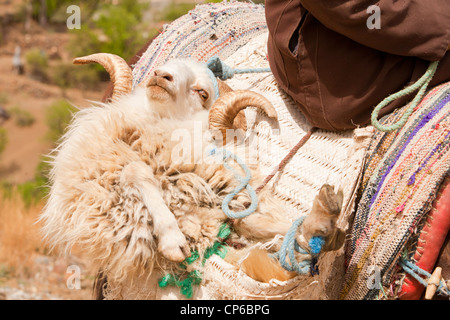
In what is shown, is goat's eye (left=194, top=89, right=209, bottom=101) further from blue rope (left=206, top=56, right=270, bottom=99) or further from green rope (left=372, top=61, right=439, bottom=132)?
green rope (left=372, top=61, right=439, bottom=132)

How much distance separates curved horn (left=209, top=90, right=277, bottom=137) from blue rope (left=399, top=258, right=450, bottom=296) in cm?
94

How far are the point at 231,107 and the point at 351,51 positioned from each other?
0.62m

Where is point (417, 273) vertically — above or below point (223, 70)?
below

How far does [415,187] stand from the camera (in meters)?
1.98

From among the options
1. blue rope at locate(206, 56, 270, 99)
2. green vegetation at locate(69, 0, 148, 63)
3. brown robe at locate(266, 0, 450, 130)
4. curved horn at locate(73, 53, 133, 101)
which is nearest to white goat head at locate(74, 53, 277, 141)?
curved horn at locate(73, 53, 133, 101)

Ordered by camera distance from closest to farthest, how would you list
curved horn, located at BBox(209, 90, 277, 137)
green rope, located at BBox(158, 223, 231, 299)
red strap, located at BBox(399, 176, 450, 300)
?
red strap, located at BBox(399, 176, 450, 300) < green rope, located at BBox(158, 223, 231, 299) < curved horn, located at BBox(209, 90, 277, 137)

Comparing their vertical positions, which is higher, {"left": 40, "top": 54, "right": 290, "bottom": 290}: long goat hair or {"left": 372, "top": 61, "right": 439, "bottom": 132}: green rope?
{"left": 372, "top": 61, "right": 439, "bottom": 132}: green rope

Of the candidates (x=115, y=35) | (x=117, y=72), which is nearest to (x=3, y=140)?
(x=115, y=35)

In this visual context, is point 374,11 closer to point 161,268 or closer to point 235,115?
point 235,115

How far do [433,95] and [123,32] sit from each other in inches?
329

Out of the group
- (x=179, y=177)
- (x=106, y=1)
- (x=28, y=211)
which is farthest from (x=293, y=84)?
(x=106, y=1)

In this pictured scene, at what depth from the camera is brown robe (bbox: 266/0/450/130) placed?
6.67 feet

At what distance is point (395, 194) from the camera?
204cm

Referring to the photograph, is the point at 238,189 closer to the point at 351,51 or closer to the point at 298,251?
the point at 298,251
